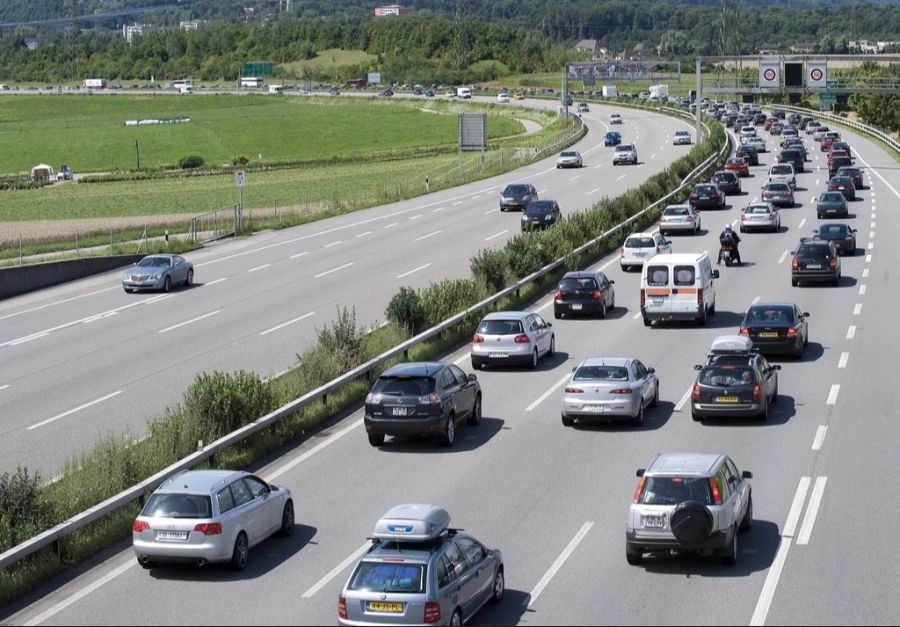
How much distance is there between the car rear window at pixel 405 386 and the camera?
2658 cm

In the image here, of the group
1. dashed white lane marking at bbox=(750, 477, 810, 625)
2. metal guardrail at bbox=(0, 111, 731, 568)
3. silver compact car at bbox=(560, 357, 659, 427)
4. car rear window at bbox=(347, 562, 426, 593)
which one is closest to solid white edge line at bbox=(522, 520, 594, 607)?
car rear window at bbox=(347, 562, 426, 593)

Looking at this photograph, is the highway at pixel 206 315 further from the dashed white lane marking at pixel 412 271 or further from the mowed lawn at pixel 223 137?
the mowed lawn at pixel 223 137

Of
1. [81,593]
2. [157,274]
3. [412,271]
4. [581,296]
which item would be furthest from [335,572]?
[412,271]

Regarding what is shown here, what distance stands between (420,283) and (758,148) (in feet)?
184

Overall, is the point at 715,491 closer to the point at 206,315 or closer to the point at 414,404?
the point at 414,404

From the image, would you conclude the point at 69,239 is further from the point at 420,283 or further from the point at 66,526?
the point at 66,526

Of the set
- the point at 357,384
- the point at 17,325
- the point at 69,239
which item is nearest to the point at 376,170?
the point at 69,239

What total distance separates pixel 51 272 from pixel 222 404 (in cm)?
2918

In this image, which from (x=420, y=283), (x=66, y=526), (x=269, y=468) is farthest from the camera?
(x=420, y=283)

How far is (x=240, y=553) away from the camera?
1938cm

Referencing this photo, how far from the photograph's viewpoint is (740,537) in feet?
67.8

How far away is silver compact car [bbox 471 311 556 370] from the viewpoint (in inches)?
1330

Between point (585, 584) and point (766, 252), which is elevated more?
point (585, 584)

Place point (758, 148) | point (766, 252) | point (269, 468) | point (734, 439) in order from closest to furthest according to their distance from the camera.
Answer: point (269, 468) → point (734, 439) → point (766, 252) → point (758, 148)
